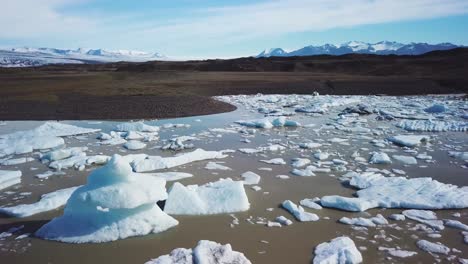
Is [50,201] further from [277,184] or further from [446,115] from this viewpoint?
[446,115]

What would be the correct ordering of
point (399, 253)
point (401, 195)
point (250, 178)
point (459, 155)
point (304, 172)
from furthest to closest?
point (459, 155) → point (304, 172) → point (250, 178) → point (401, 195) → point (399, 253)

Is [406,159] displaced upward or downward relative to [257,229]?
upward

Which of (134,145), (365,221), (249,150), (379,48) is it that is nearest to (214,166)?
(249,150)

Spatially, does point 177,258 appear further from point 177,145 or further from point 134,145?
point 134,145

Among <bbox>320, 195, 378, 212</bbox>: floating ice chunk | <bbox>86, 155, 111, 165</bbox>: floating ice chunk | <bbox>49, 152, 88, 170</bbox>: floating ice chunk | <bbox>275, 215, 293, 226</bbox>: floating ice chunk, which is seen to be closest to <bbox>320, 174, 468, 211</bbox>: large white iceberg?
<bbox>320, 195, 378, 212</bbox>: floating ice chunk

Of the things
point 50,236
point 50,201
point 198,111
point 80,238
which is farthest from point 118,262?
point 198,111

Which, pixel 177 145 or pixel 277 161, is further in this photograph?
pixel 177 145

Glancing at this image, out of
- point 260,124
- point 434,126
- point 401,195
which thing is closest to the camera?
point 401,195
